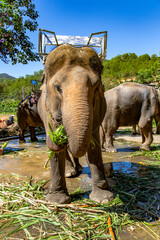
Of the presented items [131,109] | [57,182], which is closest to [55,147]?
[57,182]

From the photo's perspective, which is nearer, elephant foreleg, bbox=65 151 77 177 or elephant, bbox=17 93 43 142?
elephant foreleg, bbox=65 151 77 177

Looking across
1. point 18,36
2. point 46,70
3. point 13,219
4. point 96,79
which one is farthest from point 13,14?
point 13,219

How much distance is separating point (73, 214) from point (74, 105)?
1311 mm

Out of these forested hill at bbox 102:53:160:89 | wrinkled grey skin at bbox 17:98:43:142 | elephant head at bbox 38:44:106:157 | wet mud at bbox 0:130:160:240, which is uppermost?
forested hill at bbox 102:53:160:89

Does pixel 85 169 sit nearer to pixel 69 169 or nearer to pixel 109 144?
pixel 69 169

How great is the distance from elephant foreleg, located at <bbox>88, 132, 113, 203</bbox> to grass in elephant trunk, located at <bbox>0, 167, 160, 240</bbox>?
0.38ft

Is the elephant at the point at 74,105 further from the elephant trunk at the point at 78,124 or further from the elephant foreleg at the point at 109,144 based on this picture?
the elephant foreleg at the point at 109,144

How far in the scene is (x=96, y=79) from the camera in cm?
241

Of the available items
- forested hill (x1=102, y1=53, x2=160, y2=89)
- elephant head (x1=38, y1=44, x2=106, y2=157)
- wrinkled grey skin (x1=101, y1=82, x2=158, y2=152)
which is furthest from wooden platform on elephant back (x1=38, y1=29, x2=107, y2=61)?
forested hill (x1=102, y1=53, x2=160, y2=89)

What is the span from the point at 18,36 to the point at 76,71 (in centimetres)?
715

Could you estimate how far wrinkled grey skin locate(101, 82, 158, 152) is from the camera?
614 centimetres

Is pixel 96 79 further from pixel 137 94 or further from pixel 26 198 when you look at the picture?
pixel 137 94

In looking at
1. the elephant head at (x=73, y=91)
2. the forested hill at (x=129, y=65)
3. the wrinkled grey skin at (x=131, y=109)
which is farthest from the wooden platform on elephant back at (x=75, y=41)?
the forested hill at (x=129, y=65)

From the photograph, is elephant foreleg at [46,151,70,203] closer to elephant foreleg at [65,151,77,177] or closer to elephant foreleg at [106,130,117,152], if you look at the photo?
elephant foreleg at [65,151,77,177]
